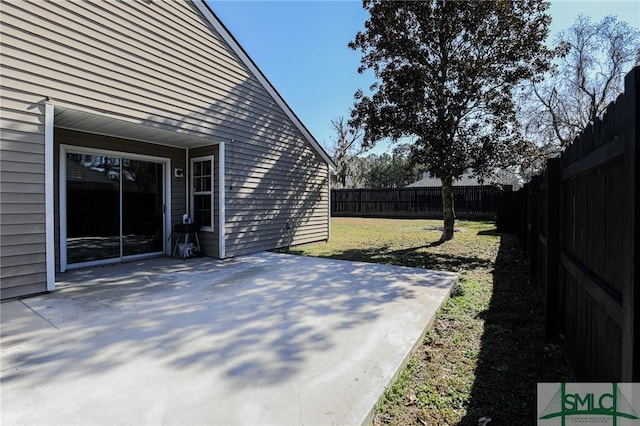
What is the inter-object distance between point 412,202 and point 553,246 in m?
17.8

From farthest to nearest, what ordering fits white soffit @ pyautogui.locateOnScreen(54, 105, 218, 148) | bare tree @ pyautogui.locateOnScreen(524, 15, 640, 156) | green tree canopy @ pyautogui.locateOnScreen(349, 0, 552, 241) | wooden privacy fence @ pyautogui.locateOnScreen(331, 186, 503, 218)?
bare tree @ pyautogui.locateOnScreen(524, 15, 640, 156) → wooden privacy fence @ pyautogui.locateOnScreen(331, 186, 503, 218) → green tree canopy @ pyautogui.locateOnScreen(349, 0, 552, 241) → white soffit @ pyautogui.locateOnScreen(54, 105, 218, 148)

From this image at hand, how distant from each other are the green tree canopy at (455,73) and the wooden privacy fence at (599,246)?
4.97m

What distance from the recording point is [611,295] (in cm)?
158

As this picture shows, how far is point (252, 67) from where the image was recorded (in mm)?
7359

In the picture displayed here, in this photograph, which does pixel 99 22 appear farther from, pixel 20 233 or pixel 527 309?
pixel 527 309

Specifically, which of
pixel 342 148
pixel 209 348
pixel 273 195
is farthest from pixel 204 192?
pixel 342 148

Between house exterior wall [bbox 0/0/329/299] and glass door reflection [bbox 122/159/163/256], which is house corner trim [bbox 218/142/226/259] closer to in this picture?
house exterior wall [bbox 0/0/329/299]

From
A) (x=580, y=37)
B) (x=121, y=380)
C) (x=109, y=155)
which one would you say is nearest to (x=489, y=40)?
(x=109, y=155)

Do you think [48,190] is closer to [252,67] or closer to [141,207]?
[141,207]

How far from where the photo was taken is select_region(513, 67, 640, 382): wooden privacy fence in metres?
1.27

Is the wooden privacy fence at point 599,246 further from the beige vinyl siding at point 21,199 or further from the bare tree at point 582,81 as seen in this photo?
the bare tree at point 582,81

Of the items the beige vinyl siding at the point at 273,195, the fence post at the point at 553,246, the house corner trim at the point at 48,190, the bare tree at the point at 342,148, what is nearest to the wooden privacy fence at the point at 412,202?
the bare tree at the point at 342,148

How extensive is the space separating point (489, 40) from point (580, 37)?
19.5 metres

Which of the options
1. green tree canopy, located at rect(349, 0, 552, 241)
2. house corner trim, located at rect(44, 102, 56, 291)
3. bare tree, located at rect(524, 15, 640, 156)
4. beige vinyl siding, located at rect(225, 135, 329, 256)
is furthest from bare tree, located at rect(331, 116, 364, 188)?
house corner trim, located at rect(44, 102, 56, 291)
